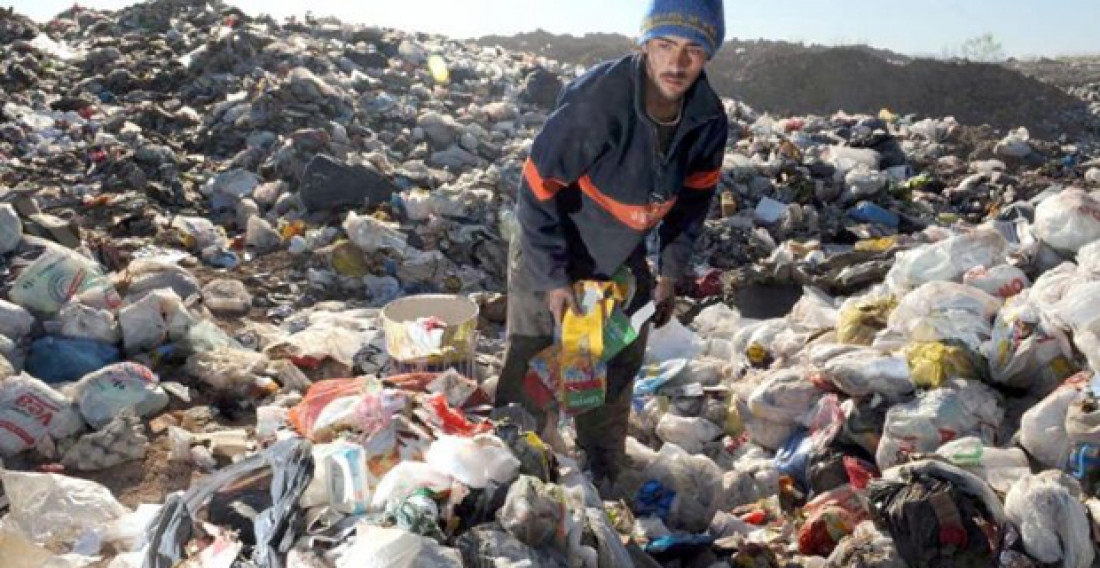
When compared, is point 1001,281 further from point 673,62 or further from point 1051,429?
point 673,62

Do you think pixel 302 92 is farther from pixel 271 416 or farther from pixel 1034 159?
pixel 1034 159

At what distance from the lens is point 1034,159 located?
9406 millimetres

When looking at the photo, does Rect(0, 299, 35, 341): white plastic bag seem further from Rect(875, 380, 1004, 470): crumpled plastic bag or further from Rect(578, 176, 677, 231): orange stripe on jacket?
Rect(875, 380, 1004, 470): crumpled plastic bag

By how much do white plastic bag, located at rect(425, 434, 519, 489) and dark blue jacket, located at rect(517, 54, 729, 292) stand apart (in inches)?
26.0

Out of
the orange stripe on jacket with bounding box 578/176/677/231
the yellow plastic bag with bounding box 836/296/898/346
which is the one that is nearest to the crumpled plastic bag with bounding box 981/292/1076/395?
the yellow plastic bag with bounding box 836/296/898/346

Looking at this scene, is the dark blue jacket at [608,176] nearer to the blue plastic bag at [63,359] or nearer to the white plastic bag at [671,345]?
the white plastic bag at [671,345]

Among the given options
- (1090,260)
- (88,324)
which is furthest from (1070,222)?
(88,324)

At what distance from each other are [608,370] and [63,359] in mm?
2417

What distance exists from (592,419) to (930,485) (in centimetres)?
122

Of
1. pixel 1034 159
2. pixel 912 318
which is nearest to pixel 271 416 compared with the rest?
pixel 912 318

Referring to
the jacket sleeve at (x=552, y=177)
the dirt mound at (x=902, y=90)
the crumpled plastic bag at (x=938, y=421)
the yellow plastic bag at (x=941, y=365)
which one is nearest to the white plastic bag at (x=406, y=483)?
the jacket sleeve at (x=552, y=177)

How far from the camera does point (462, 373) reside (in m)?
3.06

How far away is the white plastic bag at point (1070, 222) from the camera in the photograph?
3459mm

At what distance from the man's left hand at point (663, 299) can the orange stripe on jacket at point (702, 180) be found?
1.16 ft
